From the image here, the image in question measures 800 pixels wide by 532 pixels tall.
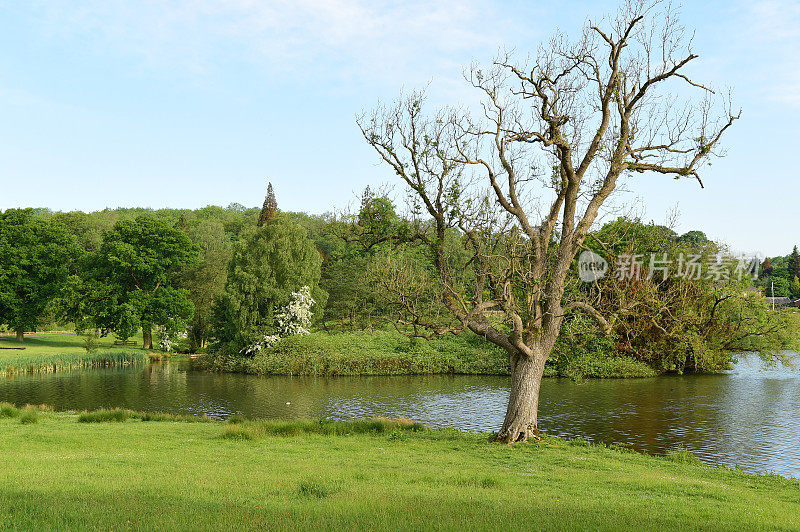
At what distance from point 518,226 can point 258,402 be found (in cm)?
1928

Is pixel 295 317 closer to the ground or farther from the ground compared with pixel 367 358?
farther from the ground

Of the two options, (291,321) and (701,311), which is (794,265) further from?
(291,321)

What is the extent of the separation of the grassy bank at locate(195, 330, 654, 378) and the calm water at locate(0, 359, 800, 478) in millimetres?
2137

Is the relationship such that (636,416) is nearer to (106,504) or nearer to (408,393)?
(408,393)

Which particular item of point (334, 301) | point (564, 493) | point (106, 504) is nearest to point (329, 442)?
point (564, 493)

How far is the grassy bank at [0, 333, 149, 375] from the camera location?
41688 mm

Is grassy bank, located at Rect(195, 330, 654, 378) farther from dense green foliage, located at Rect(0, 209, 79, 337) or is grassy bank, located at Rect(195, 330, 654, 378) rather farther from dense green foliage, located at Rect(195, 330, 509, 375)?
dense green foliage, located at Rect(0, 209, 79, 337)

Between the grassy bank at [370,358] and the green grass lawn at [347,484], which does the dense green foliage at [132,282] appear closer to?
the grassy bank at [370,358]

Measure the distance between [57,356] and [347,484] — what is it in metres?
43.4

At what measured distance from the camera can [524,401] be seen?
1716cm

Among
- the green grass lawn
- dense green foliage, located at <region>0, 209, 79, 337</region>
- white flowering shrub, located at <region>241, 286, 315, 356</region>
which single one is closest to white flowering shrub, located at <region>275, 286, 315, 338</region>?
white flowering shrub, located at <region>241, 286, 315, 356</region>

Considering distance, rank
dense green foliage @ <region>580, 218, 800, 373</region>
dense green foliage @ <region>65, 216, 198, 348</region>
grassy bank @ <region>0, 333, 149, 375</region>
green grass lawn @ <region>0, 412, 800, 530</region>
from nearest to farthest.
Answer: green grass lawn @ <region>0, 412, 800, 530</region>
dense green foliage @ <region>580, 218, 800, 373</region>
grassy bank @ <region>0, 333, 149, 375</region>
dense green foliage @ <region>65, 216, 198, 348</region>

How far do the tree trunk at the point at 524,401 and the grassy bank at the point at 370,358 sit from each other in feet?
82.4

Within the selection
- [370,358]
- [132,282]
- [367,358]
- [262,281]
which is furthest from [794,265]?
[132,282]
